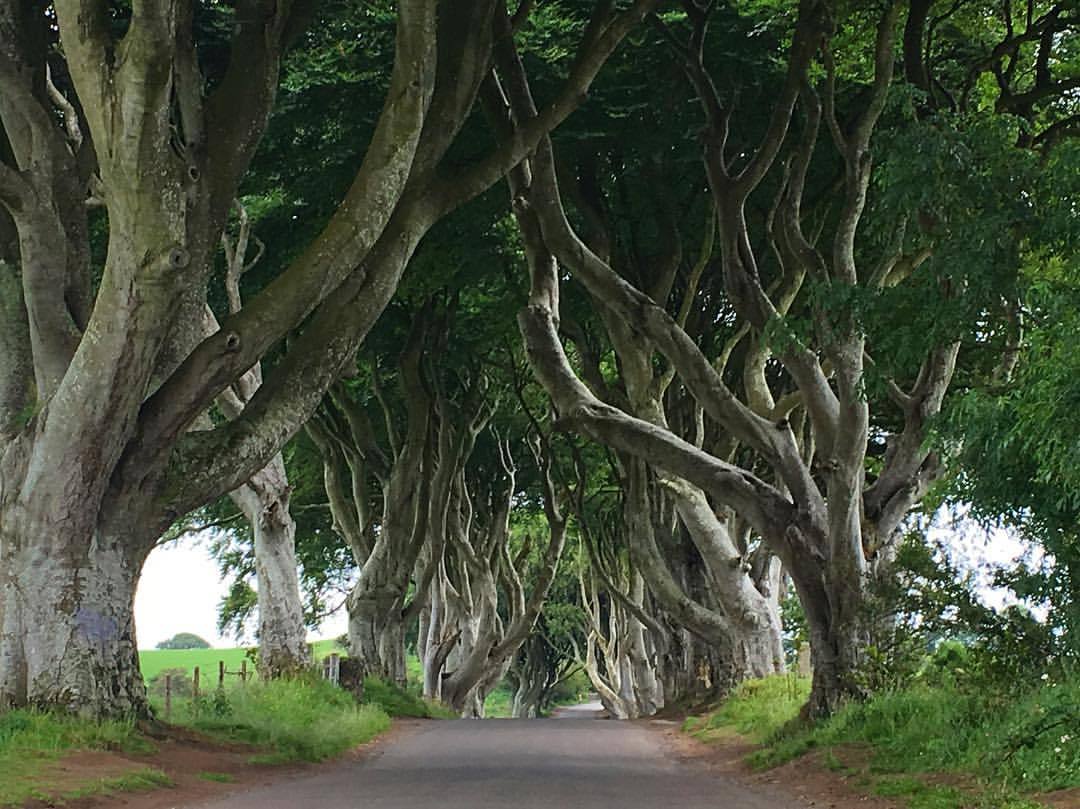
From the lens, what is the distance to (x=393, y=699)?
26.7 m

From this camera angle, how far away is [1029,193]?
431 inches

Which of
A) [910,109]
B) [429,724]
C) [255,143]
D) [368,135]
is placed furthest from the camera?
[429,724]

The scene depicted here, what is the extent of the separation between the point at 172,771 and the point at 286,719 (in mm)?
5088

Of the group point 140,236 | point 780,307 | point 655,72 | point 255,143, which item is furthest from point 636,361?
point 140,236

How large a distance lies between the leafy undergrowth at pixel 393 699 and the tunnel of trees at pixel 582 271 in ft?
6.26

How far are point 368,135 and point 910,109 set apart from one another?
9110 millimetres

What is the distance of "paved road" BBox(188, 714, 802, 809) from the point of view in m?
10.7

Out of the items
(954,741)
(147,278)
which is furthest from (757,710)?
(147,278)

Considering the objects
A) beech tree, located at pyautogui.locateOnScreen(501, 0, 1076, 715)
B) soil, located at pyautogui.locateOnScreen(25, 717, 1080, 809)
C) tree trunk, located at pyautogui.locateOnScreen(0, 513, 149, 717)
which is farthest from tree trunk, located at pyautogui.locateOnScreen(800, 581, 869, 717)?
tree trunk, located at pyautogui.locateOnScreen(0, 513, 149, 717)

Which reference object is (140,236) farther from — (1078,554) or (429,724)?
(429,724)

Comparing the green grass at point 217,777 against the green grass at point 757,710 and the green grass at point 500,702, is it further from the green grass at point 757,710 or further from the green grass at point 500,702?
the green grass at point 500,702

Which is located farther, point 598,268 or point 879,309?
point 598,268

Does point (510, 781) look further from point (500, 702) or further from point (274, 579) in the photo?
point (500, 702)

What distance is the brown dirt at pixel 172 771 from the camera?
34.4 feet
